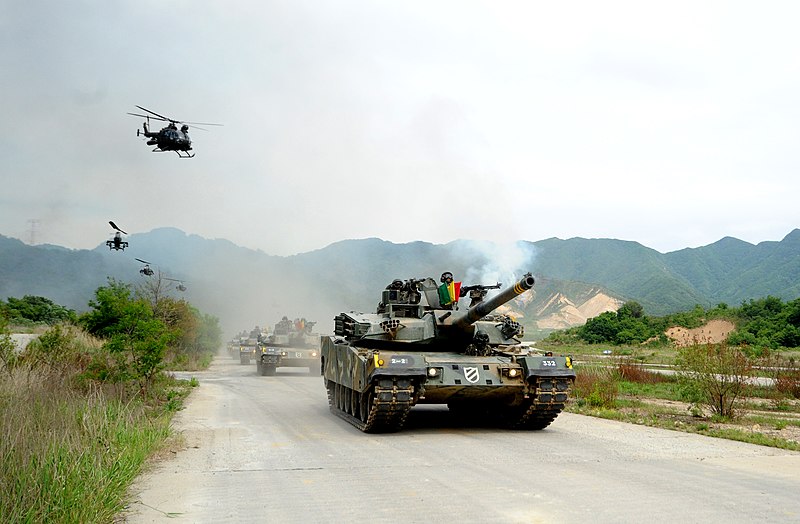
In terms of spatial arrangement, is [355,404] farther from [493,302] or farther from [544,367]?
[544,367]

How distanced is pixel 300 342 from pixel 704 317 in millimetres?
38743

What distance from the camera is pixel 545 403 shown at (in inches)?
485

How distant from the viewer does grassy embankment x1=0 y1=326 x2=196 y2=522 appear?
566 cm

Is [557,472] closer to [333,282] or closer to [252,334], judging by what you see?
[252,334]

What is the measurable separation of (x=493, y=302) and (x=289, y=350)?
18639 mm

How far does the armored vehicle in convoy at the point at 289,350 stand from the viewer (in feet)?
97.3

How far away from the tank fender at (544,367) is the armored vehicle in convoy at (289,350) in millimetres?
18518

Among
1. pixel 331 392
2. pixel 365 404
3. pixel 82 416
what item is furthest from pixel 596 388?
pixel 82 416

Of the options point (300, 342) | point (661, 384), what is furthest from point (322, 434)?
point (300, 342)

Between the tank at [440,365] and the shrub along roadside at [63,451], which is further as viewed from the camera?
the tank at [440,365]

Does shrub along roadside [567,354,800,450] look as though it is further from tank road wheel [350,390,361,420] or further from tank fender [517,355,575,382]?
tank road wheel [350,390,361,420]

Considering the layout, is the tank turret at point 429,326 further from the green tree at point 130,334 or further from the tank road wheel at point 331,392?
the green tree at point 130,334

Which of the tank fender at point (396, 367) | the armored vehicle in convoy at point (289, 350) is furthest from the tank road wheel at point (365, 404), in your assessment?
the armored vehicle in convoy at point (289, 350)

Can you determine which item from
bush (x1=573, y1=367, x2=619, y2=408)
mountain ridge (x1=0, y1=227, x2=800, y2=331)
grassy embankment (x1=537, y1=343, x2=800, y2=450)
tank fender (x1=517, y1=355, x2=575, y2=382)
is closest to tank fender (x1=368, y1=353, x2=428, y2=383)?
tank fender (x1=517, y1=355, x2=575, y2=382)
